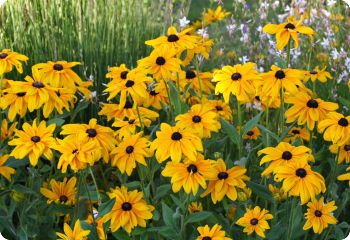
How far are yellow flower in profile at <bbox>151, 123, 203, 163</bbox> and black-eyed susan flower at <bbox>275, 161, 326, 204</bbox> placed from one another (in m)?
0.24

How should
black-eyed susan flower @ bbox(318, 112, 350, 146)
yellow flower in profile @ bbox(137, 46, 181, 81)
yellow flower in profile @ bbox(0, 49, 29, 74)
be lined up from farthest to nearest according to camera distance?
yellow flower in profile @ bbox(0, 49, 29, 74) → yellow flower in profile @ bbox(137, 46, 181, 81) → black-eyed susan flower @ bbox(318, 112, 350, 146)

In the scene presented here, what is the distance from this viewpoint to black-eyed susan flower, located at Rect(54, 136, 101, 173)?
5.85 feet

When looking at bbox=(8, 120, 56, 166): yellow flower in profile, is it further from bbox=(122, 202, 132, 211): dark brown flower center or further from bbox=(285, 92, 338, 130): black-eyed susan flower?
bbox=(285, 92, 338, 130): black-eyed susan flower

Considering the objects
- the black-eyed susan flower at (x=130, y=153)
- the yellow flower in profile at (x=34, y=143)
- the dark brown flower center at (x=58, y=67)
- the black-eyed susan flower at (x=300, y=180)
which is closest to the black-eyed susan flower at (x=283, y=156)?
the black-eyed susan flower at (x=300, y=180)

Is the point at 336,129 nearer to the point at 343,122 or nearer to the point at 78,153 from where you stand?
the point at 343,122

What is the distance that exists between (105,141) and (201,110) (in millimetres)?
318

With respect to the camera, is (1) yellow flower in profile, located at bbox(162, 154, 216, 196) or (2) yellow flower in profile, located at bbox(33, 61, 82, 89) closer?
(1) yellow flower in profile, located at bbox(162, 154, 216, 196)

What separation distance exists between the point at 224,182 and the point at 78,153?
447 millimetres

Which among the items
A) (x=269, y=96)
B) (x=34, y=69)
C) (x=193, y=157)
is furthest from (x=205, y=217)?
(x=34, y=69)

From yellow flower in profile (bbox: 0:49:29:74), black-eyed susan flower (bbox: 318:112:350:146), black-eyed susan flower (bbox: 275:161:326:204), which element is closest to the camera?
black-eyed susan flower (bbox: 275:161:326:204)

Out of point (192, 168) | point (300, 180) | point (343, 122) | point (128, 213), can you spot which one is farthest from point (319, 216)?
point (128, 213)

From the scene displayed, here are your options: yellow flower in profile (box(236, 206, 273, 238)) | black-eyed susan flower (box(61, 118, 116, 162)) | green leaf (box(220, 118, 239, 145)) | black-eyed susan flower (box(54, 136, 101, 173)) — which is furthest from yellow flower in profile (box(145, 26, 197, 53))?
yellow flower in profile (box(236, 206, 273, 238))

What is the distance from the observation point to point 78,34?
3.31 m

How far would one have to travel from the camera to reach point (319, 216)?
190 centimetres
